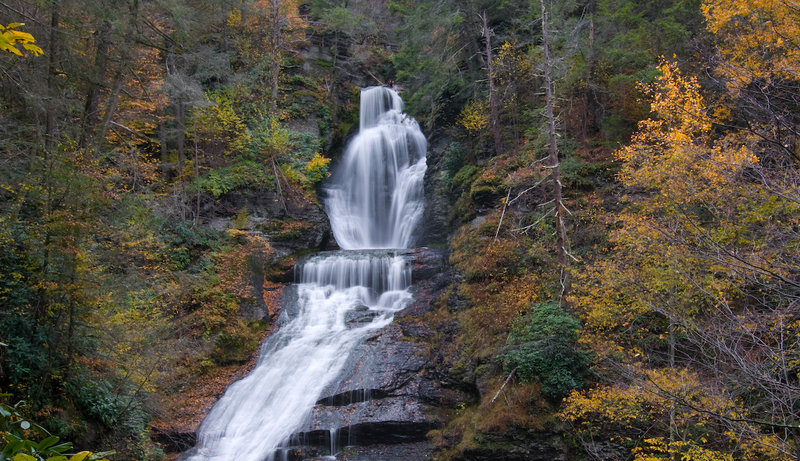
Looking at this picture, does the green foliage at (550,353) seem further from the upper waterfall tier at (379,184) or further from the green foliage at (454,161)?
the upper waterfall tier at (379,184)

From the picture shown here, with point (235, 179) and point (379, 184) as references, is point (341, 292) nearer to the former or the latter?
point (235, 179)

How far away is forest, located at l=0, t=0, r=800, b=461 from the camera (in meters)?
6.30

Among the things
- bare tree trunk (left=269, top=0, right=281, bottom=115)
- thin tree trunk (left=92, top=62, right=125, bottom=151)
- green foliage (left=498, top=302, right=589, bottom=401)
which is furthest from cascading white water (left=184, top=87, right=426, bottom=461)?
thin tree trunk (left=92, top=62, right=125, bottom=151)

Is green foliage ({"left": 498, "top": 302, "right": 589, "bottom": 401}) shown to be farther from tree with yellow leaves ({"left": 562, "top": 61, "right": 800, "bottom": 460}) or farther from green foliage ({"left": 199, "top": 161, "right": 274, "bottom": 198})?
green foliage ({"left": 199, "top": 161, "right": 274, "bottom": 198})

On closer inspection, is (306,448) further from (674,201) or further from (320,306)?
(674,201)

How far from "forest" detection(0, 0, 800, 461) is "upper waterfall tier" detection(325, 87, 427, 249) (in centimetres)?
171

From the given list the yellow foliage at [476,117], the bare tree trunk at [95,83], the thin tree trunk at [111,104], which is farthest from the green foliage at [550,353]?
the thin tree trunk at [111,104]

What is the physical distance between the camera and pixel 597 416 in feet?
29.5

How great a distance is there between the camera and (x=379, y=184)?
24.6 metres

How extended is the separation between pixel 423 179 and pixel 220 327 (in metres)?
13.0

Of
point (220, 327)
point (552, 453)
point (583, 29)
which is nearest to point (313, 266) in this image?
point (220, 327)

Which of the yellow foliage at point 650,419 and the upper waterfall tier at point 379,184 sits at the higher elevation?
the upper waterfall tier at point 379,184

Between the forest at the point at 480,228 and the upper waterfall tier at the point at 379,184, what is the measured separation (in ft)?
5.62

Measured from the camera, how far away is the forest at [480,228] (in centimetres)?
Result: 630
